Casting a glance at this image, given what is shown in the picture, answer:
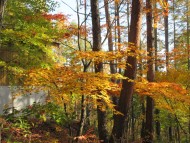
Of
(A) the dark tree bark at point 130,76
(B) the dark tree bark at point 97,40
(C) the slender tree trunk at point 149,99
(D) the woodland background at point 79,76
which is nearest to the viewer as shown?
(D) the woodland background at point 79,76

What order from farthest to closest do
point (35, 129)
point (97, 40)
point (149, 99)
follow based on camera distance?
point (149, 99), point (35, 129), point (97, 40)

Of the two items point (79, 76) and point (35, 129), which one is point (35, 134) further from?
point (35, 129)

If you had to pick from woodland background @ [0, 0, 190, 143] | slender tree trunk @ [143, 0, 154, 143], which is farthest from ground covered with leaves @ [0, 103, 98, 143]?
slender tree trunk @ [143, 0, 154, 143]

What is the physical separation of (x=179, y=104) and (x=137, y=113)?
19.3 ft

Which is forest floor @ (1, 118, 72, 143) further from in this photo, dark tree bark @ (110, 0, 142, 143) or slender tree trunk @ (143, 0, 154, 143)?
slender tree trunk @ (143, 0, 154, 143)

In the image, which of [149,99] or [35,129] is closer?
[35,129]

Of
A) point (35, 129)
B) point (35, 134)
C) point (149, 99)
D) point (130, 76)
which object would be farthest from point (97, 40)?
point (35, 129)

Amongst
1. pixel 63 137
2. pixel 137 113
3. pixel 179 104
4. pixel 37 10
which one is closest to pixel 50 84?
pixel 63 137

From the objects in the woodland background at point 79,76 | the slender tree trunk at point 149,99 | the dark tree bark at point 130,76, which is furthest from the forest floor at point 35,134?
the slender tree trunk at point 149,99

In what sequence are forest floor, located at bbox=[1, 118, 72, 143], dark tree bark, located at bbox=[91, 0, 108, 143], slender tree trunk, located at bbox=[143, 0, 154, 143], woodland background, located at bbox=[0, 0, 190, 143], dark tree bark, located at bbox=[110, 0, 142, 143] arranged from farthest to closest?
slender tree trunk, located at bbox=[143, 0, 154, 143] → dark tree bark, located at bbox=[91, 0, 108, 143] → dark tree bark, located at bbox=[110, 0, 142, 143] → forest floor, located at bbox=[1, 118, 72, 143] → woodland background, located at bbox=[0, 0, 190, 143]

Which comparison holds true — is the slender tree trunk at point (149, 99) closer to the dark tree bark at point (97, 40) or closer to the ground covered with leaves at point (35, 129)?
the dark tree bark at point (97, 40)

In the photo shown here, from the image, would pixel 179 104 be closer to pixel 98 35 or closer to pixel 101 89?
pixel 98 35

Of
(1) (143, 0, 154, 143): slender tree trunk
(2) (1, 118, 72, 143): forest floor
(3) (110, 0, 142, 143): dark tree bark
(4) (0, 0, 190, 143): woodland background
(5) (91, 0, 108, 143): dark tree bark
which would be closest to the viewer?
(4) (0, 0, 190, 143): woodland background

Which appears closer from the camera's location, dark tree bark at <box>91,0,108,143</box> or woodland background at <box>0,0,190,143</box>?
woodland background at <box>0,0,190,143</box>
